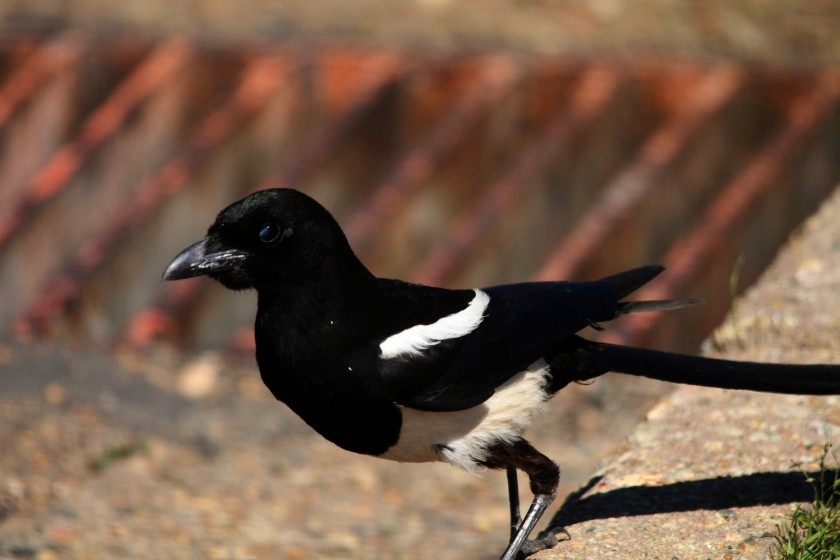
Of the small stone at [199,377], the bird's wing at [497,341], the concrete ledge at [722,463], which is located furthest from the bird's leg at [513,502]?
the small stone at [199,377]

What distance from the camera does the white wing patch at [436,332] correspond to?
327 centimetres

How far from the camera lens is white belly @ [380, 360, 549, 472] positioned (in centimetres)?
333

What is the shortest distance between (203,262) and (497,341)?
769 millimetres

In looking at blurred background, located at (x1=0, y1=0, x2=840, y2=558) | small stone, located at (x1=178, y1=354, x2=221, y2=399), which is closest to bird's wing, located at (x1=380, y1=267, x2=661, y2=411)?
blurred background, located at (x1=0, y1=0, x2=840, y2=558)

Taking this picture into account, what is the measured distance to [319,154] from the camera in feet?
23.3

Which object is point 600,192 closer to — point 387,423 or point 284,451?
point 284,451

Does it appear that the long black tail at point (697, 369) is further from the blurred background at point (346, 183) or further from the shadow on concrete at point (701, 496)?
the blurred background at point (346, 183)

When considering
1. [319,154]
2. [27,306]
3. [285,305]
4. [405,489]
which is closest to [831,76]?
[319,154]

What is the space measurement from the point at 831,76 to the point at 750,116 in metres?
0.59

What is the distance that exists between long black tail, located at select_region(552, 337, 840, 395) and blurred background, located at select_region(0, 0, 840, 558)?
4.00 ft

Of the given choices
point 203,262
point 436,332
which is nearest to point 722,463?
point 436,332

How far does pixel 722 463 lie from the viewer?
11.7 feet

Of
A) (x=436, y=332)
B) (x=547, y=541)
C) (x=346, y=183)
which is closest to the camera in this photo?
(x=547, y=541)

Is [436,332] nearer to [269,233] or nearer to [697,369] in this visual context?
[269,233]
